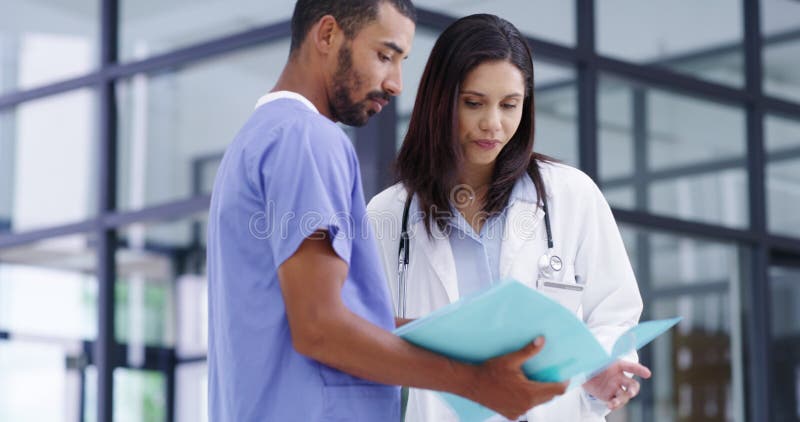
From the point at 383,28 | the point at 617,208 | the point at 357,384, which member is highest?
the point at 617,208

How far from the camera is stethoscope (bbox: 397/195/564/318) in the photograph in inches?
87.5

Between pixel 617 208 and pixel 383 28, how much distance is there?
321cm

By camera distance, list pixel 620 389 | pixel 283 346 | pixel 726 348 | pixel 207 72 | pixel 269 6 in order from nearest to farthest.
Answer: pixel 283 346 → pixel 620 389 → pixel 269 6 → pixel 207 72 → pixel 726 348

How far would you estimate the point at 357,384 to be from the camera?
1.72 metres

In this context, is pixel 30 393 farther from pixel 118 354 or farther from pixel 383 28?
pixel 383 28

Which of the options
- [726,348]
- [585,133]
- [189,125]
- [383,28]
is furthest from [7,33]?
[383,28]

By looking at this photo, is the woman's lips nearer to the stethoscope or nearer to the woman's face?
the woman's face

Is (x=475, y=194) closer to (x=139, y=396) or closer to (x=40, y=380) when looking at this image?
(x=139, y=396)

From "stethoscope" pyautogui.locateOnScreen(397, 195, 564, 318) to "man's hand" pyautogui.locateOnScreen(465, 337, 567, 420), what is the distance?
1.81 ft

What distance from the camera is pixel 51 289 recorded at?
5320 mm

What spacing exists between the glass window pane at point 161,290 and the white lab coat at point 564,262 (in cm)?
292

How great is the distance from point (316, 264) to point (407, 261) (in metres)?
0.68

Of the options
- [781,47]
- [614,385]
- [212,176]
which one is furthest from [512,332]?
[781,47]

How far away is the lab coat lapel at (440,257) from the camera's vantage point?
7.40 ft
